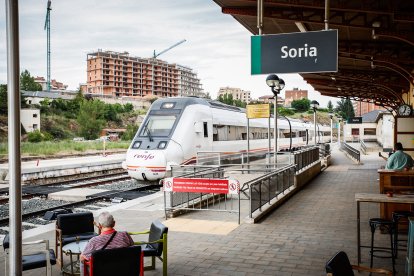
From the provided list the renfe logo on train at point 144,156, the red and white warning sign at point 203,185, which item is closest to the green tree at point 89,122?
the renfe logo on train at point 144,156

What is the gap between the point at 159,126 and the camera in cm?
1716

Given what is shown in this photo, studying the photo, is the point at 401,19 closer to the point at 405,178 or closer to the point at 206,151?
the point at 405,178

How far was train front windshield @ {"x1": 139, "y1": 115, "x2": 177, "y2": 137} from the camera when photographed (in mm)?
16766

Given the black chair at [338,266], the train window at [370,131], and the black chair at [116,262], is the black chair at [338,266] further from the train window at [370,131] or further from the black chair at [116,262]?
the train window at [370,131]

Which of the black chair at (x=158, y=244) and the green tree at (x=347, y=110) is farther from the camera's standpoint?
the green tree at (x=347, y=110)

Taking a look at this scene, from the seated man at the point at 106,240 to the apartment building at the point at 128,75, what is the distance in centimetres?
13046

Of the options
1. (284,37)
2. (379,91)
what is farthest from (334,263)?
(379,91)

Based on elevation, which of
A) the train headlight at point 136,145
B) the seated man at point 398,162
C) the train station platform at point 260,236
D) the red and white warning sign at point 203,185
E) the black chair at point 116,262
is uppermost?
the train headlight at point 136,145

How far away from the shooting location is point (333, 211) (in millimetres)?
10609

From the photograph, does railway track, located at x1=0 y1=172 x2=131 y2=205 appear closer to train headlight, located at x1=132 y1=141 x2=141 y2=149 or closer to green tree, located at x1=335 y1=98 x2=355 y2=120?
train headlight, located at x1=132 y1=141 x2=141 y2=149

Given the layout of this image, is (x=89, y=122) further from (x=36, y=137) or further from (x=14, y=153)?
(x=14, y=153)

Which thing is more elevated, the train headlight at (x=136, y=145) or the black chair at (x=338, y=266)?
the train headlight at (x=136, y=145)

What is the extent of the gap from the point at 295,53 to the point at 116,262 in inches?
179

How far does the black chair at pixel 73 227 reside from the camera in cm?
623
